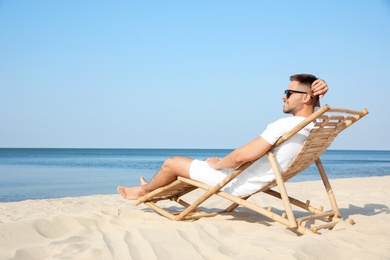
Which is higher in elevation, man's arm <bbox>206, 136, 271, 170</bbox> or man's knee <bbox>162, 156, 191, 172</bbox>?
man's arm <bbox>206, 136, 271, 170</bbox>

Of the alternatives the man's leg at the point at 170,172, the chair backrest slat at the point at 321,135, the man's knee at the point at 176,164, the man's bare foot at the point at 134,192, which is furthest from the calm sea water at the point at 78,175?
the chair backrest slat at the point at 321,135

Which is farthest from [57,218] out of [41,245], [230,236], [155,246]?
[230,236]

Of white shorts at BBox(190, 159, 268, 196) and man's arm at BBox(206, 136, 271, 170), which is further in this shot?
white shorts at BBox(190, 159, 268, 196)

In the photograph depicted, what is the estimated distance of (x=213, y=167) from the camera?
3.94 metres

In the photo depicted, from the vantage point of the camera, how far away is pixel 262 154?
358 centimetres

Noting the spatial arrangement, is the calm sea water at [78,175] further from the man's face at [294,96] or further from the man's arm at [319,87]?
the man's arm at [319,87]

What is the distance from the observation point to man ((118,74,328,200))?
358cm

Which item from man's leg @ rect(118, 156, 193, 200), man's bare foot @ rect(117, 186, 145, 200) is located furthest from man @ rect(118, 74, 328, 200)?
man's bare foot @ rect(117, 186, 145, 200)

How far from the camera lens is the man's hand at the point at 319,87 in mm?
3686

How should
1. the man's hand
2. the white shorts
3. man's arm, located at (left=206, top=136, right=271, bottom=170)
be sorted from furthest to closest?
the white shorts
the man's hand
man's arm, located at (left=206, top=136, right=271, bottom=170)

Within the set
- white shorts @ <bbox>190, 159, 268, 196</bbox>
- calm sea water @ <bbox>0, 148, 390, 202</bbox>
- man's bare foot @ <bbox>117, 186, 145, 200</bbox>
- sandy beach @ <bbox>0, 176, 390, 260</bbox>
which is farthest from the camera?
calm sea water @ <bbox>0, 148, 390, 202</bbox>

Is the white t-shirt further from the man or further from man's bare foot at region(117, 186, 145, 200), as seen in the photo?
man's bare foot at region(117, 186, 145, 200)

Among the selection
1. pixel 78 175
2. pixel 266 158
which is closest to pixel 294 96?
pixel 266 158

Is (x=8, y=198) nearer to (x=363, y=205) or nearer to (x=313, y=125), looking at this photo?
(x=363, y=205)
